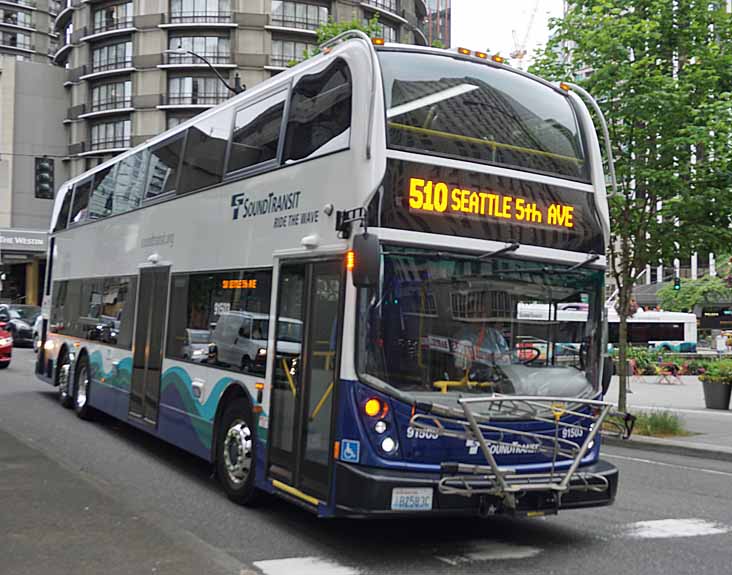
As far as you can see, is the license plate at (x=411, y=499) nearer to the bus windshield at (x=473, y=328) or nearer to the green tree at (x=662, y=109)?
the bus windshield at (x=473, y=328)

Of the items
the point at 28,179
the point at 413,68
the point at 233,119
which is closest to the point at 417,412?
the point at 413,68

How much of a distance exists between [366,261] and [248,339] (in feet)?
8.59

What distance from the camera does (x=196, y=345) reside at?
398 inches

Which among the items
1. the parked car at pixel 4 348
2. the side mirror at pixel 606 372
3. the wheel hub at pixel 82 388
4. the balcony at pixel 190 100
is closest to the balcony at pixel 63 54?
the balcony at pixel 190 100

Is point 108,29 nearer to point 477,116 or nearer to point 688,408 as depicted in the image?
point 688,408

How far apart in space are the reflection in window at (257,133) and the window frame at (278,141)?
0.03 meters

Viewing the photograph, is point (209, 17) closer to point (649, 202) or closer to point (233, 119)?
point (649, 202)

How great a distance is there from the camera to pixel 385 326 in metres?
6.90

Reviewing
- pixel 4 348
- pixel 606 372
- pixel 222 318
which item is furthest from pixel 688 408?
pixel 4 348

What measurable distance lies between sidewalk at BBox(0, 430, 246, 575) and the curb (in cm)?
882

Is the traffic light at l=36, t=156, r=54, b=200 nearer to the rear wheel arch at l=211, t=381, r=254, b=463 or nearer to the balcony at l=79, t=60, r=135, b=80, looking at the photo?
the rear wheel arch at l=211, t=381, r=254, b=463

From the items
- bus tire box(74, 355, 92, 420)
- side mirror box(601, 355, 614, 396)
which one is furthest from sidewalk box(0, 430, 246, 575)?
bus tire box(74, 355, 92, 420)

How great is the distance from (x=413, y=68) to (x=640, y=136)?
30.2 feet

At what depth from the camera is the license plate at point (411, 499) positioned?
6598 mm
